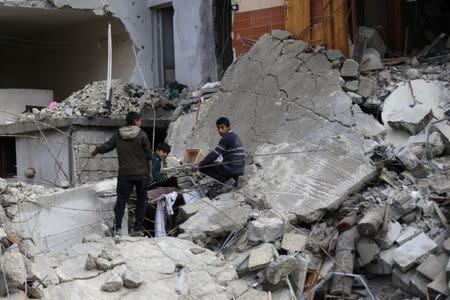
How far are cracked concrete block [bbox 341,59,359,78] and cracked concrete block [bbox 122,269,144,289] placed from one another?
4819 mm

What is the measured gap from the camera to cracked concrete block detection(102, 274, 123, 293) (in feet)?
21.2

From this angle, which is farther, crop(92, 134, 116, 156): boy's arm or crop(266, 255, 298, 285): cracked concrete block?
crop(92, 134, 116, 156): boy's arm

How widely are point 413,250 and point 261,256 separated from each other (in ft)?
5.21

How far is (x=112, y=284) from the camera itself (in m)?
6.46

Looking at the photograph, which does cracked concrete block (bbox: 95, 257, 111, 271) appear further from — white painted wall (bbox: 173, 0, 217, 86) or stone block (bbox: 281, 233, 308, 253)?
white painted wall (bbox: 173, 0, 217, 86)

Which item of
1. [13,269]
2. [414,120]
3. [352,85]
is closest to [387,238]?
[414,120]

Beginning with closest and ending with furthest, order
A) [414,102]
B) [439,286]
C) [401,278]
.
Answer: [439,286] < [401,278] < [414,102]

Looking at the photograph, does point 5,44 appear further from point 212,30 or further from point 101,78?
point 212,30

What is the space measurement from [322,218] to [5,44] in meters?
11.9

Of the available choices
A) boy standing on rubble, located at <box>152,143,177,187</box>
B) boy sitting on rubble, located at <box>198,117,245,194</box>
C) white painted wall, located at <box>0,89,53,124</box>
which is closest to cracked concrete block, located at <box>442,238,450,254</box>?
boy sitting on rubble, located at <box>198,117,245,194</box>

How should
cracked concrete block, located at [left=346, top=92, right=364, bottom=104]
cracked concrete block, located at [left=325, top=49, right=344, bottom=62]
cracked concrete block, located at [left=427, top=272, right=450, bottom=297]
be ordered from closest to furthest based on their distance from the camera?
cracked concrete block, located at [left=427, top=272, right=450, bottom=297] < cracked concrete block, located at [left=346, top=92, right=364, bottom=104] < cracked concrete block, located at [left=325, top=49, right=344, bottom=62]

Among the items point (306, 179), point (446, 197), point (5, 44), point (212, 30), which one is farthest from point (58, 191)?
point (5, 44)

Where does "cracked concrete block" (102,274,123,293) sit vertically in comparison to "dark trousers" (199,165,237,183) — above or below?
below

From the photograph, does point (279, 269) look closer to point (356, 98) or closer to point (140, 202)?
point (140, 202)
